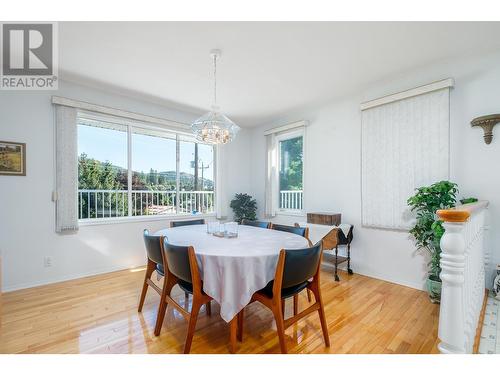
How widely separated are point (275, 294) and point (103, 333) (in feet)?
4.82

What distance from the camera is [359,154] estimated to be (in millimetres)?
3426

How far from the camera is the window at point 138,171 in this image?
345 cm

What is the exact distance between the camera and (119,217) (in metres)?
3.65

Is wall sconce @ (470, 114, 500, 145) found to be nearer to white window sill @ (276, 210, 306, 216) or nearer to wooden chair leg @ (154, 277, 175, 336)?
white window sill @ (276, 210, 306, 216)

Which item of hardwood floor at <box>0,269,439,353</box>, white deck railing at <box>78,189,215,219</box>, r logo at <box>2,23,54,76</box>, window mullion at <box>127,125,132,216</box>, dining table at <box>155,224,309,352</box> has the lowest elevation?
hardwood floor at <box>0,269,439,353</box>

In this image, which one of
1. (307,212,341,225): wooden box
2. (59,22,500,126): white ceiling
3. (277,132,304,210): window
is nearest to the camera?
(59,22,500,126): white ceiling

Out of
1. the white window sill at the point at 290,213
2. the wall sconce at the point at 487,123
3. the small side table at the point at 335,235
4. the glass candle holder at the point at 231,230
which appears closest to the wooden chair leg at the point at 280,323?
the glass candle holder at the point at 231,230

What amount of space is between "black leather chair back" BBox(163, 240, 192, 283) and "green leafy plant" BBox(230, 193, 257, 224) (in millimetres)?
2972

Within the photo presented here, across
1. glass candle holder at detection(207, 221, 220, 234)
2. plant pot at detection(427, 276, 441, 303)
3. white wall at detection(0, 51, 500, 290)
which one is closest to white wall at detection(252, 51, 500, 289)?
white wall at detection(0, 51, 500, 290)

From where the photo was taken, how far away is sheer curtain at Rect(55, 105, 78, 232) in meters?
3.02

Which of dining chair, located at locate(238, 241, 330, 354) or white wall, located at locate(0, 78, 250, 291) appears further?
white wall, located at locate(0, 78, 250, 291)

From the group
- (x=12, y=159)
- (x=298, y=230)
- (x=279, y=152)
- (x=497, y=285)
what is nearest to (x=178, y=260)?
(x=298, y=230)
